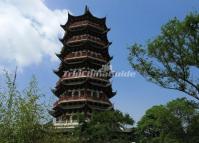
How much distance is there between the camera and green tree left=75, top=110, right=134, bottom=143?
1742 inches

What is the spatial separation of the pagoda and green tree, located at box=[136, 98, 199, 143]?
674 cm

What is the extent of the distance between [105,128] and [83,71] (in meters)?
19.2

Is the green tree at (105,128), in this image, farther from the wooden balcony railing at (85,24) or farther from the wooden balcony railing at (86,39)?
the wooden balcony railing at (85,24)

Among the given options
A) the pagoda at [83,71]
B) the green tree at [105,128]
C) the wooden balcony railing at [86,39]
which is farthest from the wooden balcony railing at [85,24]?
the green tree at [105,128]

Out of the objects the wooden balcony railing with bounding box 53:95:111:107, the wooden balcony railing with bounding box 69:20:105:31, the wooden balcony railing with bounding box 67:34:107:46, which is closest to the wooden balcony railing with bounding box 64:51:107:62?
the wooden balcony railing with bounding box 67:34:107:46

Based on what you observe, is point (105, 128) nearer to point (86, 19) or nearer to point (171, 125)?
point (171, 125)

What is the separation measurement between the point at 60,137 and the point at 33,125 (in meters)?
3.08

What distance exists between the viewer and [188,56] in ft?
71.4

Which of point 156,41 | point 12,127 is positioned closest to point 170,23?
point 156,41

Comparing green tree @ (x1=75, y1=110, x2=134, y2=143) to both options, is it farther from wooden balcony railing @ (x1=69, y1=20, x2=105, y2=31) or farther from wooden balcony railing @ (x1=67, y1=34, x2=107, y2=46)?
wooden balcony railing @ (x1=69, y1=20, x2=105, y2=31)

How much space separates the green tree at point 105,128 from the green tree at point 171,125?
163 inches

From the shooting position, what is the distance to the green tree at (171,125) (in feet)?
143

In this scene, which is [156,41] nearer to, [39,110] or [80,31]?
[39,110]

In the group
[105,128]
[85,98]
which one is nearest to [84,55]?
[85,98]
